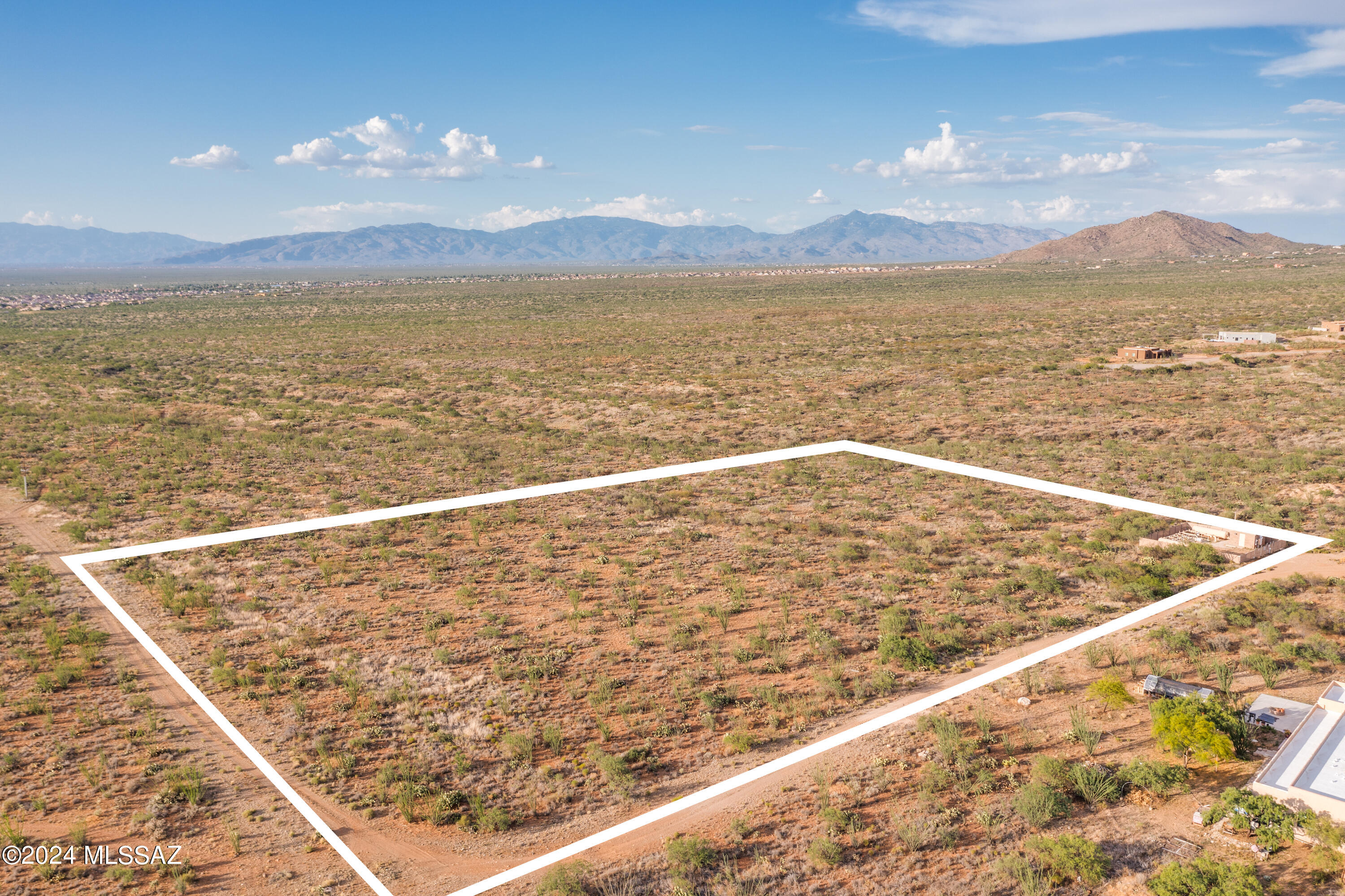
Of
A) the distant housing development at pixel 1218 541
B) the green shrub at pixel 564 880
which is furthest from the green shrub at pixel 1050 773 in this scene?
the distant housing development at pixel 1218 541

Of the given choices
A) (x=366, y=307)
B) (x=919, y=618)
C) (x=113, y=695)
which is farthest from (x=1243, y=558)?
(x=366, y=307)

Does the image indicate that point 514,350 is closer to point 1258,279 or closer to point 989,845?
point 989,845

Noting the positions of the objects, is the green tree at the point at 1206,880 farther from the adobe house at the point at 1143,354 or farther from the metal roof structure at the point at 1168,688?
the adobe house at the point at 1143,354

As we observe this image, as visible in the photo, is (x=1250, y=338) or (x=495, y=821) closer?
(x=495, y=821)

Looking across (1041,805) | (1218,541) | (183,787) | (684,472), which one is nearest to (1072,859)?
(1041,805)

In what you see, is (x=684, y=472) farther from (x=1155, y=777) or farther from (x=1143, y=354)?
(x=1143, y=354)

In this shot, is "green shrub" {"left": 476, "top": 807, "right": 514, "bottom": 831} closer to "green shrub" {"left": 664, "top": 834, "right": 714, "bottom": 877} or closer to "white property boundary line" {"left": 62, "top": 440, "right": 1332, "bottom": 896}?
"green shrub" {"left": 664, "top": 834, "right": 714, "bottom": 877}
